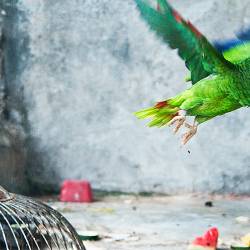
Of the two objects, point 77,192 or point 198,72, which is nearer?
point 198,72

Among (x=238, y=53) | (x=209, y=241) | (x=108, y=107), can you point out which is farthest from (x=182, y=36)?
(x=108, y=107)

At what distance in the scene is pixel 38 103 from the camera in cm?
556

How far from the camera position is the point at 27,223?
7.40 feet

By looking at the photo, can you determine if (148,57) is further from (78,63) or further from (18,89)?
(18,89)

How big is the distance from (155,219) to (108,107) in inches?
52.9

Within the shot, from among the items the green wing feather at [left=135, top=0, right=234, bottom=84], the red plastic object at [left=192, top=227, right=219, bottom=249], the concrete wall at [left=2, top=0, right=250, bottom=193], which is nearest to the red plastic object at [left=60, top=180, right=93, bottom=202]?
the concrete wall at [left=2, top=0, right=250, bottom=193]

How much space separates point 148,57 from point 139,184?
3.29 feet

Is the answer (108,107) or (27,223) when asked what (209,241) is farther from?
(108,107)

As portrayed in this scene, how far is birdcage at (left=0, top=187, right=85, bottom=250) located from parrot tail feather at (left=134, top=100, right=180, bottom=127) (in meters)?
0.65

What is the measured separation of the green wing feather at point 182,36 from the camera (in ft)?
4.87

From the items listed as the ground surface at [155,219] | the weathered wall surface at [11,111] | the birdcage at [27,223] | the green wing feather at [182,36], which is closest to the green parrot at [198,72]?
the green wing feather at [182,36]

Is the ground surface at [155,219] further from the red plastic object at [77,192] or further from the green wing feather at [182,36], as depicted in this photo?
the green wing feather at [182,36]

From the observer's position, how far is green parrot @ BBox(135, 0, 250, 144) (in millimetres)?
1505

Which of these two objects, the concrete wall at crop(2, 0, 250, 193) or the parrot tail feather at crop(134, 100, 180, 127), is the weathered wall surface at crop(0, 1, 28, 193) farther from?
the parrot tail feather at crop(134, 100, 180, 127)
